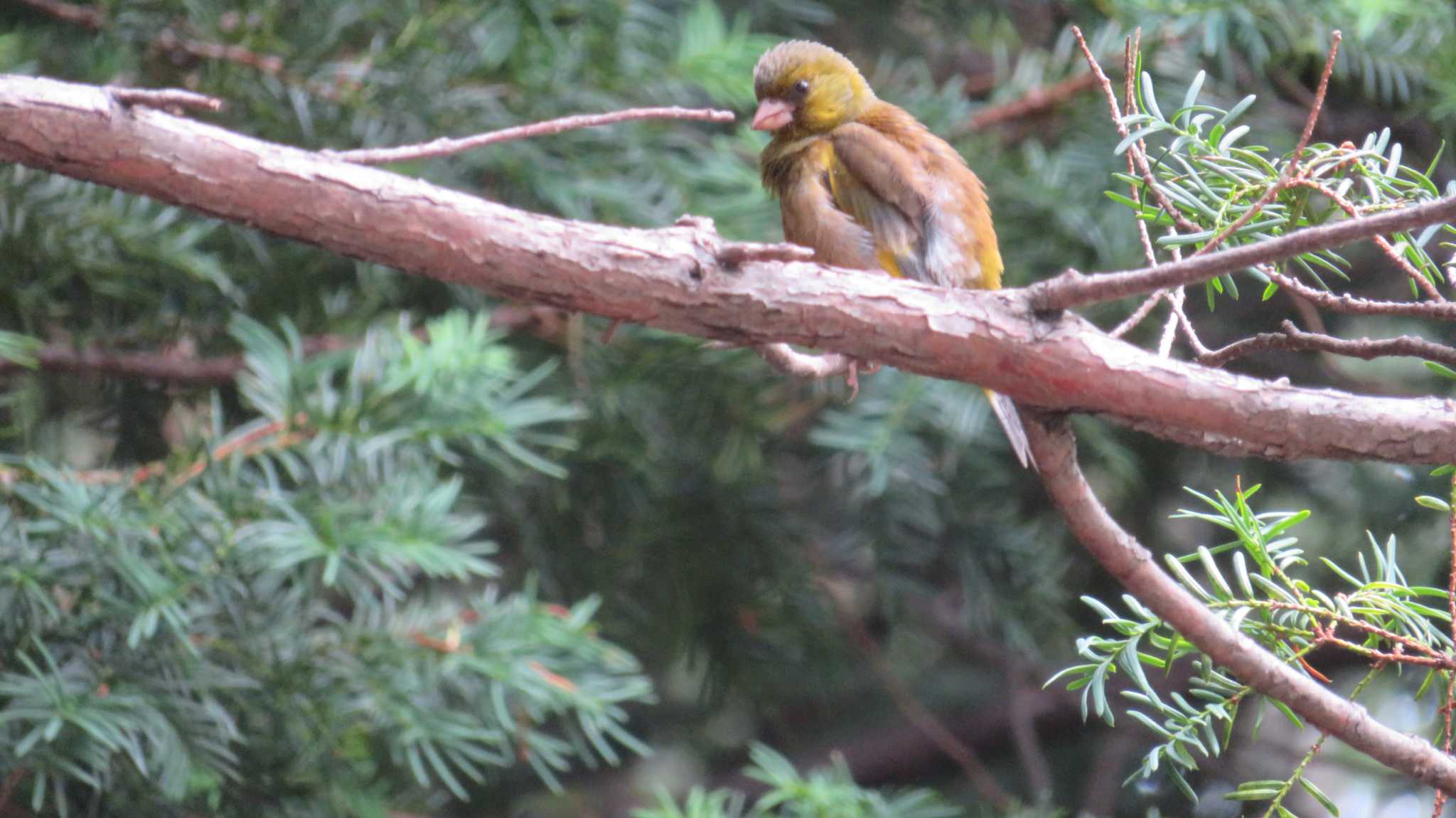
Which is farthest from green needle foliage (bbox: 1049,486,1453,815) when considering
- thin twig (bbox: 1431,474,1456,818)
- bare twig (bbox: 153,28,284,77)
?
bare twig (bbox: 153,28,284,77)

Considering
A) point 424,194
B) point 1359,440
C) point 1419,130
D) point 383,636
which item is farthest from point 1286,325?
point 1419,130

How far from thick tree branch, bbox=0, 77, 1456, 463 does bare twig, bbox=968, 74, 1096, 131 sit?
33.9 inches

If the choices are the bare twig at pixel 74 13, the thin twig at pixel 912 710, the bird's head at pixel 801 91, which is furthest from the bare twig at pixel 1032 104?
the bare twig at pixel 74 13

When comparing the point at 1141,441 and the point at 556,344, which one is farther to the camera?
the point at 1141,441

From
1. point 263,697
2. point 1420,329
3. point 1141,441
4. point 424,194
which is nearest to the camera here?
point 424,194

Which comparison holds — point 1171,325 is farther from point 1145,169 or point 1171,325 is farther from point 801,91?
point 801,91

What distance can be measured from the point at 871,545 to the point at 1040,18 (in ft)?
2.88

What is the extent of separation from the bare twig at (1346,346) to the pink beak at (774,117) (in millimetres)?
717

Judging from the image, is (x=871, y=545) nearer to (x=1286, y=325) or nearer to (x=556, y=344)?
(x=556, y=344)

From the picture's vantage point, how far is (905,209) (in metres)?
1.27

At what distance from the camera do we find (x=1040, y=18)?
1890 mm

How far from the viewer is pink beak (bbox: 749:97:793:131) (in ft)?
4.55

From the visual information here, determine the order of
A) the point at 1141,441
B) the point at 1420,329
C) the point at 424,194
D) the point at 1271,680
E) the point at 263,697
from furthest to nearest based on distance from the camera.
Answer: the point at 1141,441, the point at 1420,329, the point at 263,697, the point at 424,194, the point at 1271,680

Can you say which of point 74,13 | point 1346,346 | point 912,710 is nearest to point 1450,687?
point 1346,346
